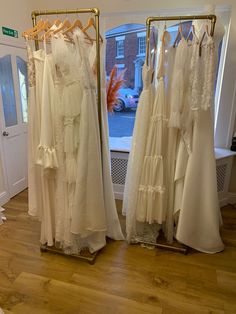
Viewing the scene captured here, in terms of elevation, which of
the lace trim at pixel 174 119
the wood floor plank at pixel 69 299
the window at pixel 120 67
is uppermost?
the window at pixel 120 67

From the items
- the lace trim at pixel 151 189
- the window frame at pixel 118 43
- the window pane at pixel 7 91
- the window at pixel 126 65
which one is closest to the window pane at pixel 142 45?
the window at pixel 126 65

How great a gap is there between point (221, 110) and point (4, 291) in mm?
2674

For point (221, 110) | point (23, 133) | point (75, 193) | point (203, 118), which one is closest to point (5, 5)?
point (23, 133)

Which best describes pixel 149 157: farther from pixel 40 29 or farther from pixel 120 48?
pixel 120 48

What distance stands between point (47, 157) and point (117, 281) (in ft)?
3.50

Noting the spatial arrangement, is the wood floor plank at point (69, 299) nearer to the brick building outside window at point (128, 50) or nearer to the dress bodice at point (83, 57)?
the dress bodice at point (83, 57)

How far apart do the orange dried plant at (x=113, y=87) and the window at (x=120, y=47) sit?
0.62 ft

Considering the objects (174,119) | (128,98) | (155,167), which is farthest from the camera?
(128,98)

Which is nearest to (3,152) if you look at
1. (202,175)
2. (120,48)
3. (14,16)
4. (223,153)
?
(14,16)

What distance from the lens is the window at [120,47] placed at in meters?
2.88

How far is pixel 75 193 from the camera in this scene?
1747mm

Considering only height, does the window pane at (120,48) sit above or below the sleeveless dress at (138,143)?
above

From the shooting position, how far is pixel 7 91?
9.02 feet

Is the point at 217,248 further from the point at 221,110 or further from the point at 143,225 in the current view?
the point at 221,110
